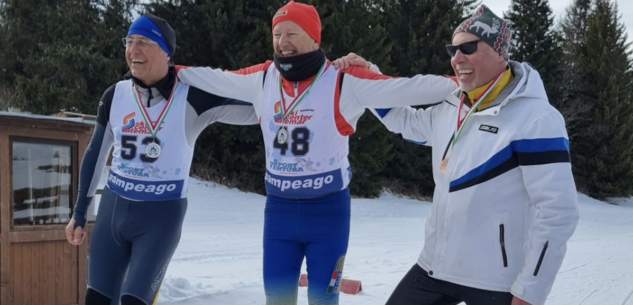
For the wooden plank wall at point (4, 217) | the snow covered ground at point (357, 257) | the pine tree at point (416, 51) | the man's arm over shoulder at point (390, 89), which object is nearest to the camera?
the man's arm over shoulder at point (390, 89)

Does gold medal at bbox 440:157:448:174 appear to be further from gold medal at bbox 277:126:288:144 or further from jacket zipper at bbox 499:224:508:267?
gold medal at bbox 277:126:288:144

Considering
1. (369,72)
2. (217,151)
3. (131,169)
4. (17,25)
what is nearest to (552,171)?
(369,72)

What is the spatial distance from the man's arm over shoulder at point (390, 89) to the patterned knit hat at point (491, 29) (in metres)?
0.32

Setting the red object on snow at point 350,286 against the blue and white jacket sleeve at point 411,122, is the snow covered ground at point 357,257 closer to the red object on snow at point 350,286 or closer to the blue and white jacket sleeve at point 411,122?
the red object on snow at point 350,286

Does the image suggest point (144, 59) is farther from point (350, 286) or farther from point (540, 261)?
point (350, 286)

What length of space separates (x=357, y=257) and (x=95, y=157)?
6.75 meters

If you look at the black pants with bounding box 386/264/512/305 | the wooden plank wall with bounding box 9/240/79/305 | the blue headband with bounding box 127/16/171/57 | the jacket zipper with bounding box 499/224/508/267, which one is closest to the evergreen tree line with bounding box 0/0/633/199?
the wooden plank wall with bounding box 9/240/79/305

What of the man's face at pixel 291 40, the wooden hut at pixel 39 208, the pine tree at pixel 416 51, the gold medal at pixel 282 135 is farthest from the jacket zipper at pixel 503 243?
the pine tree at pixel 416 51

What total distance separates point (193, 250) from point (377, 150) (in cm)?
1246

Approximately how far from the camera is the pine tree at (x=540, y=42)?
30.6 metres

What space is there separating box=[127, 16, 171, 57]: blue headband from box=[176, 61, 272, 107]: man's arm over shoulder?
22 centimetres

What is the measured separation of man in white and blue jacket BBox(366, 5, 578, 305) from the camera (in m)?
2.33

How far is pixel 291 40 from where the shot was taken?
3.19 meters

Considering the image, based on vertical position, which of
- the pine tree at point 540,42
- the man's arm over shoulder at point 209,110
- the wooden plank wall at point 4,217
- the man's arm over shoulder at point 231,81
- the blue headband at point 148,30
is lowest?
the wooden plank wall at point 4,217
